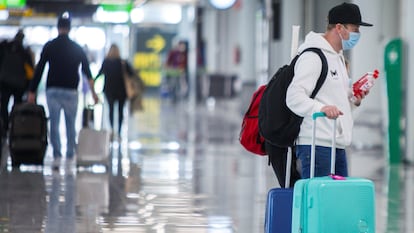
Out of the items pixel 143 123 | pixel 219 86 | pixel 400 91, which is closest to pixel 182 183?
pixel 400 91

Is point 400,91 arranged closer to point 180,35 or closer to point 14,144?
point 14,144

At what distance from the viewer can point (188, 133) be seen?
23.0 meters

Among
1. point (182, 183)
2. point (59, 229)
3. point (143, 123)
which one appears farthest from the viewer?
point (143, 123)

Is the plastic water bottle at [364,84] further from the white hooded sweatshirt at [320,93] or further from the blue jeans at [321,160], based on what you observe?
the blue jeans at [321,160]

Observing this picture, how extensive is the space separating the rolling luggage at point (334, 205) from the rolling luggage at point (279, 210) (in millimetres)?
433

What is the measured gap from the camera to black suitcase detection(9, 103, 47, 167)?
44.6 feet

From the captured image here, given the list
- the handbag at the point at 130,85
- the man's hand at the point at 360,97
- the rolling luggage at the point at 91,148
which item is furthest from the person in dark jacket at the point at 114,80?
the man's hand at the point at 360,97

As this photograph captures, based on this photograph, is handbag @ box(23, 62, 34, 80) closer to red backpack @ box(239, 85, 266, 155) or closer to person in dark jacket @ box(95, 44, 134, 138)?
person in dark jacket @ box(95, 44, 134, 138)

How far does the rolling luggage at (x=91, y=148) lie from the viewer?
14289mm

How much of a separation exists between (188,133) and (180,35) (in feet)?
87.1

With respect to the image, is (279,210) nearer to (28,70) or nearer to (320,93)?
(320,93)

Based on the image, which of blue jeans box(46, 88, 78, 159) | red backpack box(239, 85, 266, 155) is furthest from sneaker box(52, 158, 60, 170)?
red backpack box(239, 85, 266, 155)

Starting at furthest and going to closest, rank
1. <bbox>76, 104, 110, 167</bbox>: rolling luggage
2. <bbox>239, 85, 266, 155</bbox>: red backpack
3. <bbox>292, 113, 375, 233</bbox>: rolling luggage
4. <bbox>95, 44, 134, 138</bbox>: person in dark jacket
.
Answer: <bbox>95, 44, 134, 138</bbox>: person in dark jacket, <bbox>76, 104, 110, 167</bbox>: rolling luggage, <bbox>239, 85, 266, 155</bbox>: red backpack, <bbox>292, 113, 375, 233</bbox>: rolling luggage

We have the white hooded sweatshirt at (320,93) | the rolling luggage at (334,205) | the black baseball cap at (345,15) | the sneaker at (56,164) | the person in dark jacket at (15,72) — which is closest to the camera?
the rolling luggage at (334,205)
